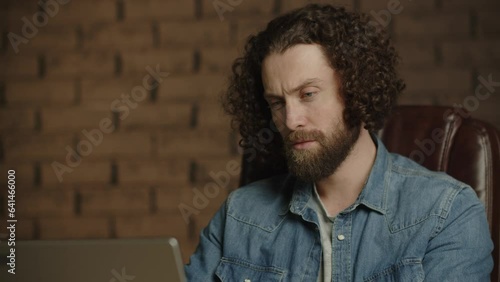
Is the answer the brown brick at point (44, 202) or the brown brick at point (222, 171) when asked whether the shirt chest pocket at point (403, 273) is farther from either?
the brown brick at point (44, 202)

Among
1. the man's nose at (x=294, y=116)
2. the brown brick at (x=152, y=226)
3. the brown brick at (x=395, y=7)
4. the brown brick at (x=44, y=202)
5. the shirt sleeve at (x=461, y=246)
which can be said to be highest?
the brown brick at (x=395, y=7)

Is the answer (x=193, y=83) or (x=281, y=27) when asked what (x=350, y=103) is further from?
(x=193, y=83)

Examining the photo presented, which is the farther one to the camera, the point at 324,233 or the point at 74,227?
the point at 74,227

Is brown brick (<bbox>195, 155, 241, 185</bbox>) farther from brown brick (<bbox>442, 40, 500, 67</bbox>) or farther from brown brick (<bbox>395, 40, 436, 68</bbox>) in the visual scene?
brown brick (<bbox>442, 40, 500, 67</bbox>)

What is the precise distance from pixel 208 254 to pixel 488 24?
1.36m

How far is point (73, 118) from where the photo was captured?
2664mm

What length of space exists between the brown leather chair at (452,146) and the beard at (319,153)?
0.24 metres

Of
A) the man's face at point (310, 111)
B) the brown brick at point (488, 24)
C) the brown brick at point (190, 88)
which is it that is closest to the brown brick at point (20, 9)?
the brown brick at point (190, 88)

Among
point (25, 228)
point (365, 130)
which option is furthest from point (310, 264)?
point (25, 228)

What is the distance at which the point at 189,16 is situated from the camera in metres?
2.60

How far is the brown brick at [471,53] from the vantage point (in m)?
2.45
